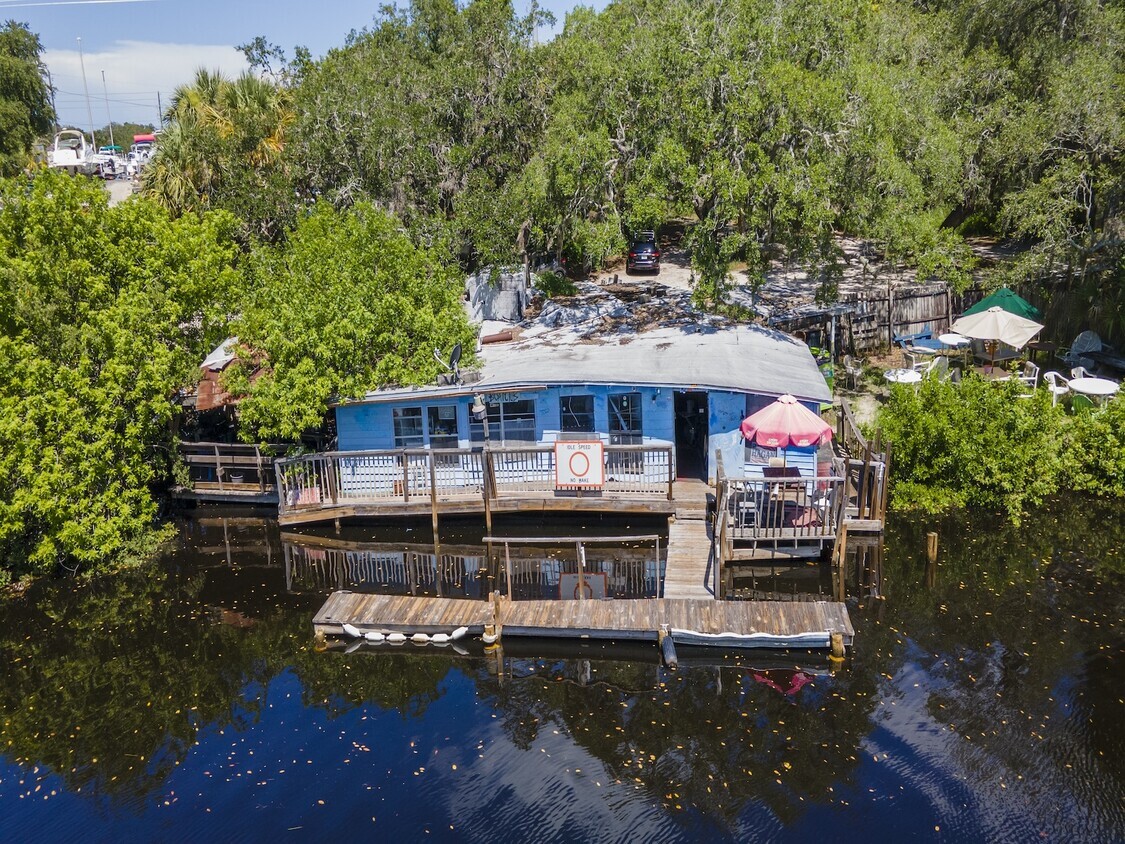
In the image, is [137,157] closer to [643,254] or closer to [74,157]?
[74,157]

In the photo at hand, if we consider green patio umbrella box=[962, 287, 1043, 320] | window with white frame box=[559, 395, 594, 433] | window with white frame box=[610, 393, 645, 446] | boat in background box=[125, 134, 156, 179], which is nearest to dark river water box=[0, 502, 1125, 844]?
window with white frame box=[610, 393, 645, 446]

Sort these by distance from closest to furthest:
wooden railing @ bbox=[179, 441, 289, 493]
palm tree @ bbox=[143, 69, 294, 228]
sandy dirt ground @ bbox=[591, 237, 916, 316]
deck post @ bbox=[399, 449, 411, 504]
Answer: deck post @ bbox=[399, 449, 411, 504]
wooden railing @ bbox=[179, 441, 289, 493]
palm tree @ bbox=[143, 69, 294, 228]
sandy dirt ground @ bbox=[591, 237, 916, 316]

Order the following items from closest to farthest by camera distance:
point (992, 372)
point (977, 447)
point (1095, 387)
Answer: point (977, 447)
point (1095, 387)
point (992, 372)

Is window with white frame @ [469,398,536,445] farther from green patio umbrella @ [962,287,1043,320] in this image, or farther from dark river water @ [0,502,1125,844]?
green patio umbrella @ [962,287,1043,320]

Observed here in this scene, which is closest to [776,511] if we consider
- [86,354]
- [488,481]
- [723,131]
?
[488,481]

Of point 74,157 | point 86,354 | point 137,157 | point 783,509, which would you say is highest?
point 137,157

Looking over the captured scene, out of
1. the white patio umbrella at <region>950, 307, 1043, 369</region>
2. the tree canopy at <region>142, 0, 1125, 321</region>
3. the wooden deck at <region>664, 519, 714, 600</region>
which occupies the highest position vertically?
the tree canopy at <region>142, 0, 1125, 321</region>

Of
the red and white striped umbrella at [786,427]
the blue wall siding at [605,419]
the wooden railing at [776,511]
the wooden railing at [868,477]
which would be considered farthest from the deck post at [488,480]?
the wooden railing at [868,477]

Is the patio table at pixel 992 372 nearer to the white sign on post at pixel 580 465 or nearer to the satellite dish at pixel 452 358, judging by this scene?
the white sign on post at pixel 580 465
